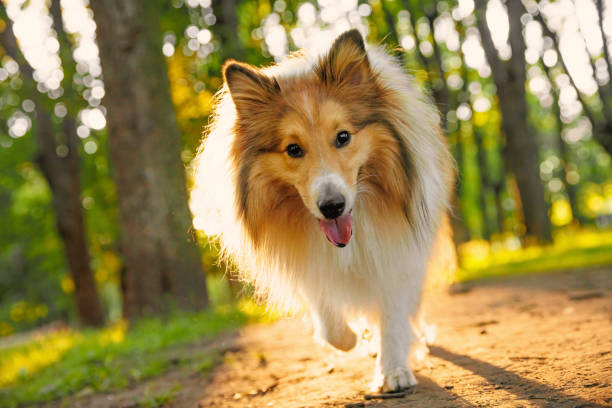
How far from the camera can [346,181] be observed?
11.7 feet

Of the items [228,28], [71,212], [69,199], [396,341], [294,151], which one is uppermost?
[228,28]

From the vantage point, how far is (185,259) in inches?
310

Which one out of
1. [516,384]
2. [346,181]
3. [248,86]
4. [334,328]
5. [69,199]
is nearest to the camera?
[516,384]

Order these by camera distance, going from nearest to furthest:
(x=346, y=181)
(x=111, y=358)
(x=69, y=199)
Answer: (x=346, y=181), (x=111, y=358), (x=69, y=199)

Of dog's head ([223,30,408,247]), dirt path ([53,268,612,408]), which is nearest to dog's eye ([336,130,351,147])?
dog's head ([223,30,408,247])

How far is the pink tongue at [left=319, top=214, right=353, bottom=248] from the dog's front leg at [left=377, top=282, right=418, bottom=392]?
55 centimetres

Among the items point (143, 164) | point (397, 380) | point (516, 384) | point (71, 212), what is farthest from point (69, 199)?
point (516, 384)

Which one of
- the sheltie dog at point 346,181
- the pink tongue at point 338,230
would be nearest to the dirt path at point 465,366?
the sheltie dog at point 346,181

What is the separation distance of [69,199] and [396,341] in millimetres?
10990

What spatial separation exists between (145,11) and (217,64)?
2136 millimetres

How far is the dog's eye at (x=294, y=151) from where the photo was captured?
12.1 ft

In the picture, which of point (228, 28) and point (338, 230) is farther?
point (228, 28)

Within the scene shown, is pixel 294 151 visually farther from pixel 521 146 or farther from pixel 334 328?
pixel 521 146

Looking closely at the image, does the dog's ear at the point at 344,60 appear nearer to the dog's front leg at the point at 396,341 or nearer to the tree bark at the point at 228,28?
the dog's front leg at the point at 396,341
